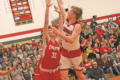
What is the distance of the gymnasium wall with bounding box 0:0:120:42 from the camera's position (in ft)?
37.9

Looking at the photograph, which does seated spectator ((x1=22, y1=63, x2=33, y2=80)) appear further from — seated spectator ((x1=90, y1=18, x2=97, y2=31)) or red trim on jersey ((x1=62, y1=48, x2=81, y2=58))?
seated spectator ((x1=90, y1=18, x2=97, y2=31))

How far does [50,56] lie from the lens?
155 inches

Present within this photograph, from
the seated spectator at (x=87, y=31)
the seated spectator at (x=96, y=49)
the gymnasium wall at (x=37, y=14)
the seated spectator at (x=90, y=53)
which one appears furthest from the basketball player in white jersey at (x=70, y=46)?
the seated spectator at (x=87, y=31)

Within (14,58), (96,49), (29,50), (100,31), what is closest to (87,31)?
(100,31)

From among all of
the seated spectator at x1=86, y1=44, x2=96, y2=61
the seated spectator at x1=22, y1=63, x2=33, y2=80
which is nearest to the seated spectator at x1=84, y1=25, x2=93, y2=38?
the seated spectator at x1=86, y1=44, x2=96, y2=61

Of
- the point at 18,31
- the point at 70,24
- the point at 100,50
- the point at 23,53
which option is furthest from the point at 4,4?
the point at 70,24

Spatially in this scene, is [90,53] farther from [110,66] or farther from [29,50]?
[29,50]

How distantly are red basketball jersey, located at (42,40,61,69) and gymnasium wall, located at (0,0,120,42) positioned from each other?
8134 millimetres

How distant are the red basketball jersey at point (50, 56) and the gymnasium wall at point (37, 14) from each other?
8134mm

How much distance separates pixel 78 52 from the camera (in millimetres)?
4746

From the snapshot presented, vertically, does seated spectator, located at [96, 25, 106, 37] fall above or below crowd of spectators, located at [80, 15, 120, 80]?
above

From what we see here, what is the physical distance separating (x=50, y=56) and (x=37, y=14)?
348 inches

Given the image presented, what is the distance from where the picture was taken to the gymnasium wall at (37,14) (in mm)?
11550

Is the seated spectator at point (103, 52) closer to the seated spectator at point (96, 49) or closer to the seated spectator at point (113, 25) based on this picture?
the seated spectator at point (96, 49)
